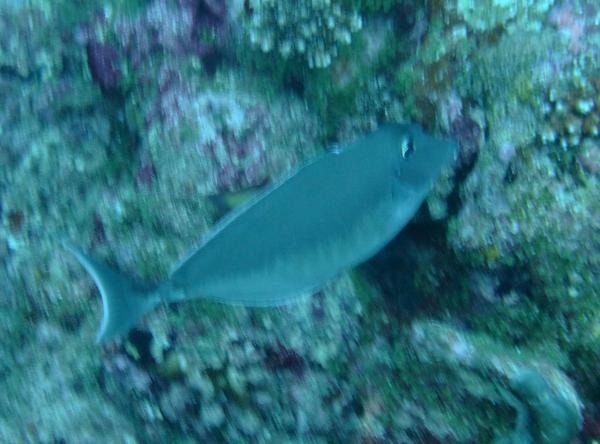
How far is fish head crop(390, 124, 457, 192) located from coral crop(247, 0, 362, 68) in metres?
1.02

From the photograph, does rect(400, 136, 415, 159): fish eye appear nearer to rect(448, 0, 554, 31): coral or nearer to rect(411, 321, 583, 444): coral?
rect(448, 0, 554, 31): coral

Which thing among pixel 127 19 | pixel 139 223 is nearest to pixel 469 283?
pixel 139 223

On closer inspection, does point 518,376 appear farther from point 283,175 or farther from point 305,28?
point 305,28

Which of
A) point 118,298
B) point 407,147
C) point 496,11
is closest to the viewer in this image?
point 118,298

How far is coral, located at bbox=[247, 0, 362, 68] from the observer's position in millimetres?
3164

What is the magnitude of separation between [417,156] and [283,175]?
33.7 inches

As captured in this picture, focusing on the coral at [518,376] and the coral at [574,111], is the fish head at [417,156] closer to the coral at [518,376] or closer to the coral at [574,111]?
the coral at [574,111]

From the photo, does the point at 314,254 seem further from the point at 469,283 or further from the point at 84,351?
the point at 84,351

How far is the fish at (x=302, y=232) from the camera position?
7.42 feet

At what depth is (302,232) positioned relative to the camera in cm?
237

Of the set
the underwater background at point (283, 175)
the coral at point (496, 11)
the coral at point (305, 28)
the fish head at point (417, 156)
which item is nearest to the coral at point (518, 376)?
the underwater background at point (283, 175)

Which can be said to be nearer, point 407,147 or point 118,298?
point 118,298

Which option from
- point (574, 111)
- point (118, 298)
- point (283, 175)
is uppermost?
point (574, 111)

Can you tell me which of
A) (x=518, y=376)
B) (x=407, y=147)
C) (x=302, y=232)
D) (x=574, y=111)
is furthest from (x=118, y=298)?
(x=574, y=111)
